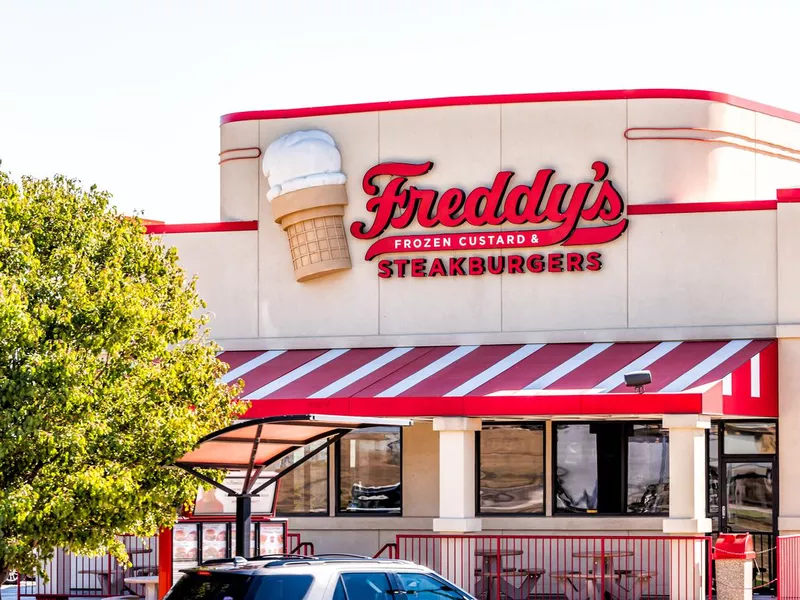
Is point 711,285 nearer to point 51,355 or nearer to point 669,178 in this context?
point 669,178

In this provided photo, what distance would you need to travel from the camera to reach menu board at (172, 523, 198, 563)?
63.5ft

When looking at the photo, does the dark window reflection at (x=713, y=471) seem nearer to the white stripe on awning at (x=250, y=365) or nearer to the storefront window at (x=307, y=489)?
the storefront window at (x=307, y=489)

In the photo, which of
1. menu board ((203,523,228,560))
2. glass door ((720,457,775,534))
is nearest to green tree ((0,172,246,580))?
menu board ((203,523,228,560))

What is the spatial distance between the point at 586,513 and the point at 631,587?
76.6 inches

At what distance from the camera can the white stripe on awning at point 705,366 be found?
22.6m

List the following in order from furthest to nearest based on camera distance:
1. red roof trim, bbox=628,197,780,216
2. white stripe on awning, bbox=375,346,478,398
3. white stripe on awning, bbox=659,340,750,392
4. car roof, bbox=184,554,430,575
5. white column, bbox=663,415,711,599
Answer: red roof trim, bbox=628,197,780,216, white stripe on awning, bbox=375,346,478,398, white stripe on awning, bbox=659,340,750,392, white column, bbox=663,415,711,599, car roof, bbox=184,554,430,575

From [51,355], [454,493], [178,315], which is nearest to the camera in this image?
[51,355]

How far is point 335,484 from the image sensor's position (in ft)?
87.6

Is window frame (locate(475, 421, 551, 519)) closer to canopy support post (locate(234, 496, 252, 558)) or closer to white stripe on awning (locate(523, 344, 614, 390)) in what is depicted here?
white stripe on awning (locate(523, 344, 614, 390))

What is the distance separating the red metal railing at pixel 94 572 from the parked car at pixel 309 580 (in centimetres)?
872

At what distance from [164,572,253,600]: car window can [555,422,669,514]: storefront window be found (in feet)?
39.9

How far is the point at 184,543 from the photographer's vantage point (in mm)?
19469

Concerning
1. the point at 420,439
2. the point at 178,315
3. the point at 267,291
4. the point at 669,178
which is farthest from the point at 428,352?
the point at 178,315

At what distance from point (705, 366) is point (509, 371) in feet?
10.4
